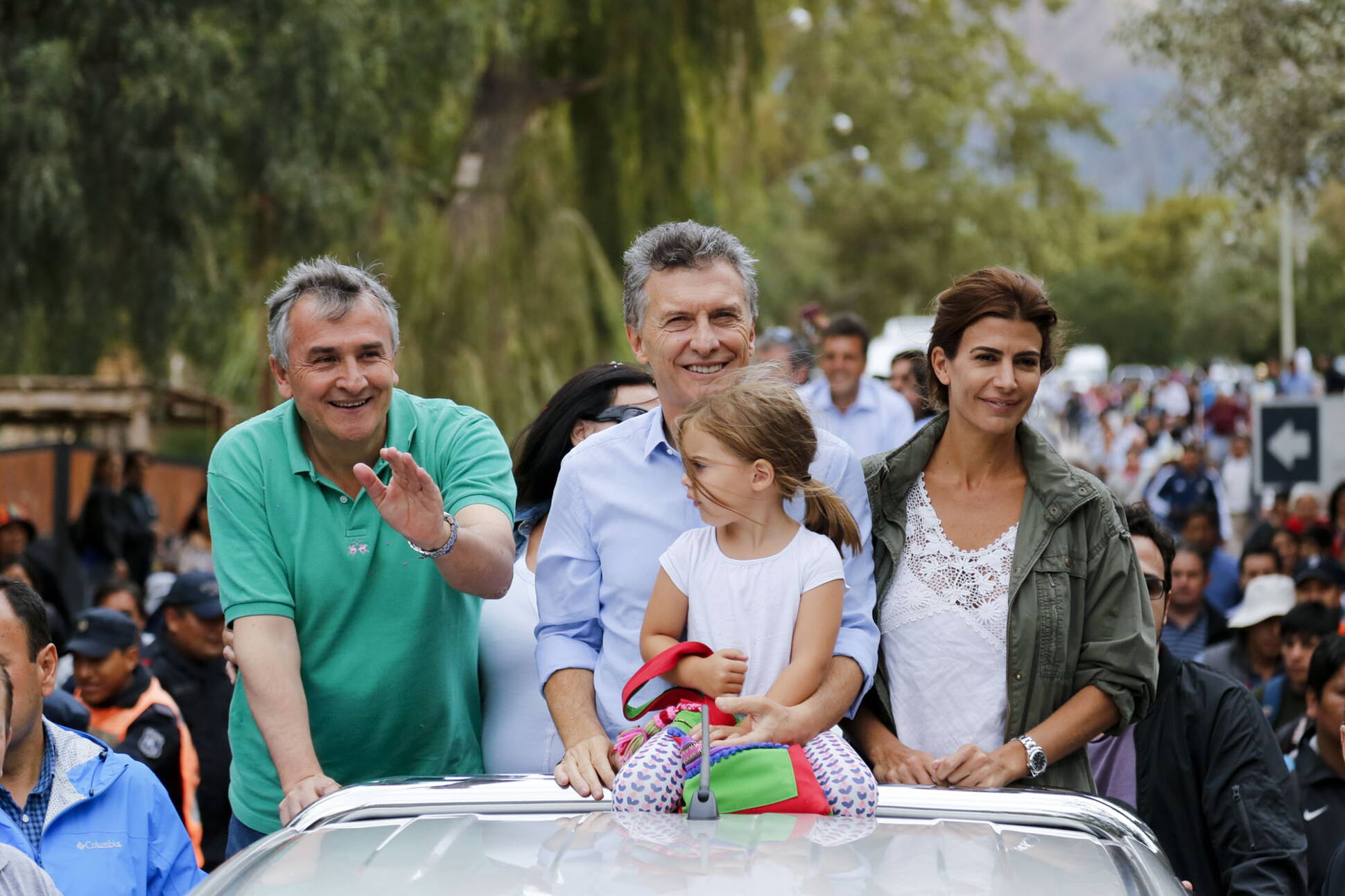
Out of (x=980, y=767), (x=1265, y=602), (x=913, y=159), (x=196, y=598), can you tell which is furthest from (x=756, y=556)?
(x=913, y=159)

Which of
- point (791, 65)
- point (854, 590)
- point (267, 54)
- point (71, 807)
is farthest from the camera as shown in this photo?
point (791, 65)

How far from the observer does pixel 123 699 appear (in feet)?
22.0

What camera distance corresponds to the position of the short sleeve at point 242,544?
3.70 metres

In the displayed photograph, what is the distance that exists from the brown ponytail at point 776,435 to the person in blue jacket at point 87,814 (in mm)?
1469

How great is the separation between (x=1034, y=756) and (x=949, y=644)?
0.98 ft

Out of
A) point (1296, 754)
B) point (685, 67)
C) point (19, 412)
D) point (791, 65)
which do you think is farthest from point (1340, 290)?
point (1296, 754)

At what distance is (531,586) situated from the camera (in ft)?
14.3

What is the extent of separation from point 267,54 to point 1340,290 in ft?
163

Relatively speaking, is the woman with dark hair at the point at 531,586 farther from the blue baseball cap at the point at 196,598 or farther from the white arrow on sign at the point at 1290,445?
the white arrow on sign at the point at 1290,445

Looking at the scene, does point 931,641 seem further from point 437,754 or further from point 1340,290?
point 1340,290

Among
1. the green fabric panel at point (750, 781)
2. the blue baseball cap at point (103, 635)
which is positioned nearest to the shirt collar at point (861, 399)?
the blue baseball cap at point (103, 635)

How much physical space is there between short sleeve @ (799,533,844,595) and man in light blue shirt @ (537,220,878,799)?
0.39 feet

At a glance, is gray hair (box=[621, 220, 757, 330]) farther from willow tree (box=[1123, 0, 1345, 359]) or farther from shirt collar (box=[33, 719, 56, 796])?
willow tree (box=[1123, 0, 1345, 359])

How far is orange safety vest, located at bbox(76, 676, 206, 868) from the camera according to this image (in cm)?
630
